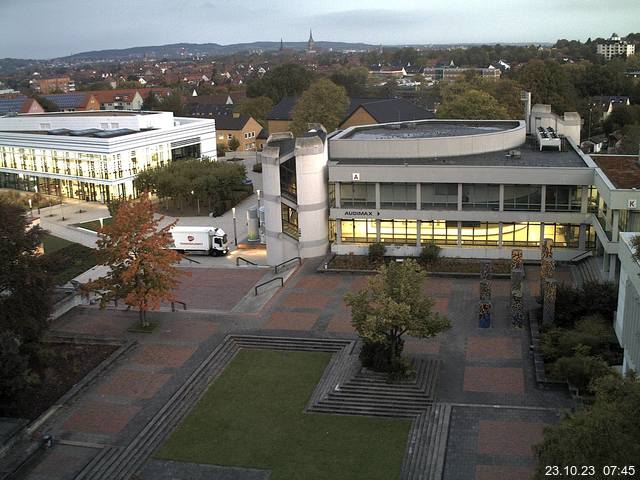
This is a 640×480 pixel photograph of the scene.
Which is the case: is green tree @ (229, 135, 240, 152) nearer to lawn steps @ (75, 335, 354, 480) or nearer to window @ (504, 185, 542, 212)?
window @ (504, 185, 542, 212)

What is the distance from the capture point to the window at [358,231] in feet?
140

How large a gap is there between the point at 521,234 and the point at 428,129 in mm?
14309

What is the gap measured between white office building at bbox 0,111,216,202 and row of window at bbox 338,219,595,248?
3016 cm

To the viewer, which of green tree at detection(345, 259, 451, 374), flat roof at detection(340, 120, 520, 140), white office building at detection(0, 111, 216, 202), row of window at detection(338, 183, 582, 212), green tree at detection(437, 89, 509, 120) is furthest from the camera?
green tree at detection(437, 89, 509, 120)

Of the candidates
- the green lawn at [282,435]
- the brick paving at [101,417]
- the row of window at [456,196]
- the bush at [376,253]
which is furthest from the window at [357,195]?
the brick paving at [101,417]

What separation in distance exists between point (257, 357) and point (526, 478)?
13022mm

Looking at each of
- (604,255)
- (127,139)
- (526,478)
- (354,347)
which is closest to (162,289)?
(354,347)

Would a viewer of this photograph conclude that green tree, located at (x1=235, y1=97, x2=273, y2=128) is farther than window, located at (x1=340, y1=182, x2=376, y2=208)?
Yes

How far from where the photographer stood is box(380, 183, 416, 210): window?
41.8m

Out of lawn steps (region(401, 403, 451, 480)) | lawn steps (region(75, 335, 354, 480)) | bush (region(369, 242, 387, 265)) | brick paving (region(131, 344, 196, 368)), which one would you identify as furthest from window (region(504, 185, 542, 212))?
brick paving (region(131, 344, 196, 368))

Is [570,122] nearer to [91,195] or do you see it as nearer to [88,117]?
[91,195]

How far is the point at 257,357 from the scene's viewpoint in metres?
30.2

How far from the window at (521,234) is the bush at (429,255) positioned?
4.10 metres

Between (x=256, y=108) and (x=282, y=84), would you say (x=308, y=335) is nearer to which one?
(x=256, y=108)
